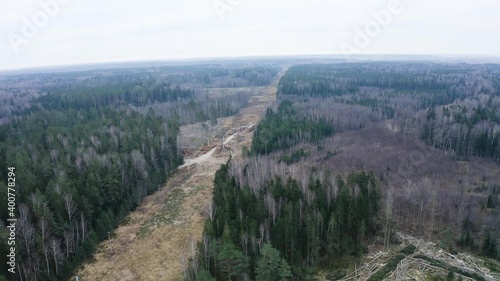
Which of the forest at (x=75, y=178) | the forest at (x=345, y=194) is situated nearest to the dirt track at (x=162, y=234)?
the forest at (x=75, y=178)

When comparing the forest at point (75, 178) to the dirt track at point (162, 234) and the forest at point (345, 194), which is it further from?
the forest at point (345, 194)

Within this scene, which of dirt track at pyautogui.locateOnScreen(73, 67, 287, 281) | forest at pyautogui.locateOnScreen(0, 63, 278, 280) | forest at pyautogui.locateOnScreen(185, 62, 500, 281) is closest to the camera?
forest at pyautogui.locateOnScreen(185, 62, 500, 281)

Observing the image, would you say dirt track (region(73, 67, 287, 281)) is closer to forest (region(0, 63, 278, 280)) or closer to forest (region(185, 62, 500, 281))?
forest (region(0, 63, 278, 280))

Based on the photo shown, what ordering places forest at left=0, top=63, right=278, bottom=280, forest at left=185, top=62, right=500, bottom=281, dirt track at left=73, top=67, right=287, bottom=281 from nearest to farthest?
forest at left=185, top=62, right=500, bottom=281 → forest at left=0, top=63, right=278, bottom=280 → dirt track at left=73, top=67, right=287, bottom=281

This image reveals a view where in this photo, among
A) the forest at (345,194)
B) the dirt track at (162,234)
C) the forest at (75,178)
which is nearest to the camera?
the forest at (345,194)

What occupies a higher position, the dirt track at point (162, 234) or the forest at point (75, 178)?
the forest at point (75, 178)

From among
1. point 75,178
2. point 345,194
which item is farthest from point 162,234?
point 345,194

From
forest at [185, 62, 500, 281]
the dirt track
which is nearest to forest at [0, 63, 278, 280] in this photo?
the dirt track

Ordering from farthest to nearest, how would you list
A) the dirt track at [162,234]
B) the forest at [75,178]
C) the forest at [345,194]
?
the dirt track at [162,234] → the forest at [75,178] → the forest at [345,194]

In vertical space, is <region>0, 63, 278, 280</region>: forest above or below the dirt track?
above

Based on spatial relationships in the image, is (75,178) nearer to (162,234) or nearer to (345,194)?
(162,234)
